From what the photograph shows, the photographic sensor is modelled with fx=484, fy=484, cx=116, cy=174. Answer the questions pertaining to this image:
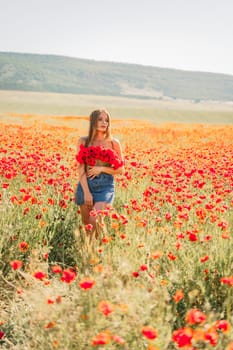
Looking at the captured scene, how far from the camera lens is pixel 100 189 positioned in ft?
16.8

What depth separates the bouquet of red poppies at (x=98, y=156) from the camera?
196 inches

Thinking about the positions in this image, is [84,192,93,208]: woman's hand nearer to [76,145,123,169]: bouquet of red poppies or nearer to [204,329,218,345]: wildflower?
[76,145,123,169]: bouquet of red poppies

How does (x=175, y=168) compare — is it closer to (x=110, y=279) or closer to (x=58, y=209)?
(x=58, y=209)

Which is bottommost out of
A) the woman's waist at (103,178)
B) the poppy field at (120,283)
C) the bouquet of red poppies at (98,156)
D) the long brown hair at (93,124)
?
the poppy field at (120,283)

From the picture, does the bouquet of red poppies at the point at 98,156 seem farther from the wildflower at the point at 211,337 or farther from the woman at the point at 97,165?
the wildflower at the point at 211,337

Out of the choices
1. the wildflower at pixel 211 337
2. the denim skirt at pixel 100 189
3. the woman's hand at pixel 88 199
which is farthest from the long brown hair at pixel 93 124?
the wildflower at pixel 211 337

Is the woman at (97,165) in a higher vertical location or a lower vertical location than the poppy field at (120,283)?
higher

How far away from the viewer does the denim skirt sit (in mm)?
5035

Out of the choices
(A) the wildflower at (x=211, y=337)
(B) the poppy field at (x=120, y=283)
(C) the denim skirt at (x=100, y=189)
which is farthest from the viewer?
(C) the denim skirt at (x=100, y=189)

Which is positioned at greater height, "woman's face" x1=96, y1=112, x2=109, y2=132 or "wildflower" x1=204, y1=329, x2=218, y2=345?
"woman's face" x1=96, y1=112, x2=109, y2=132

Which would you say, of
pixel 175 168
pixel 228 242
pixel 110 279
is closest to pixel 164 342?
pixel 110 279

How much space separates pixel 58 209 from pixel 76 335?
297cm

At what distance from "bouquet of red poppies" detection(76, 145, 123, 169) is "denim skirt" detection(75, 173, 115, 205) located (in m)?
0.18

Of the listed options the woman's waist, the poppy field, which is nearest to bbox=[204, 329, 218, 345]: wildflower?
the poppy field
